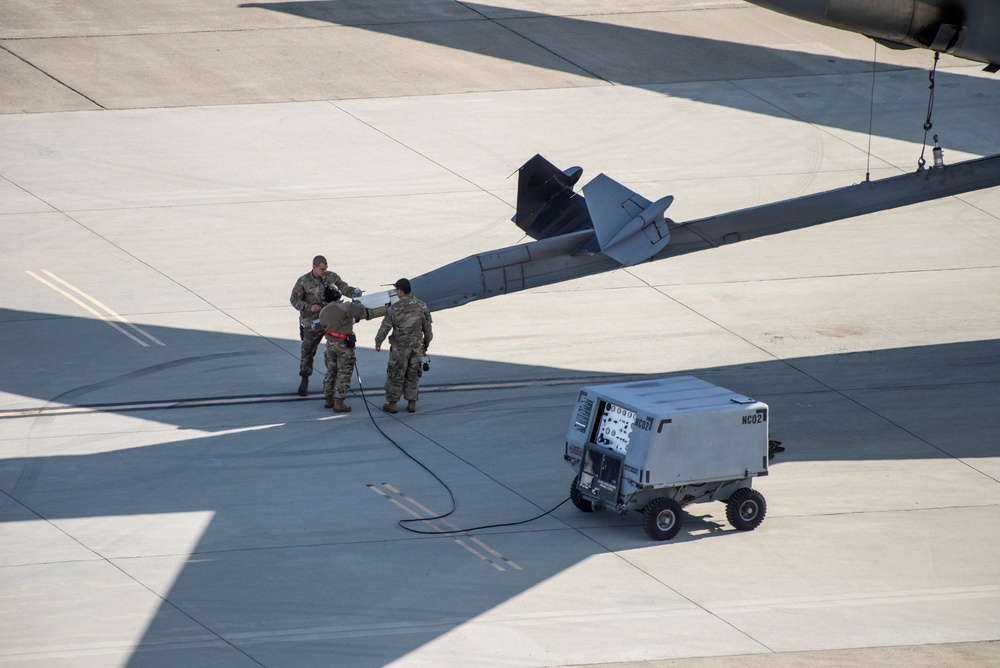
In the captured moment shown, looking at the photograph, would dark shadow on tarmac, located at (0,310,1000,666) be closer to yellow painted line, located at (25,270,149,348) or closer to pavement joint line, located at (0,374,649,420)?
pavement joint line, located at (0,374,649,420)

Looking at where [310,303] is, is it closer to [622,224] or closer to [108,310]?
[622,224]

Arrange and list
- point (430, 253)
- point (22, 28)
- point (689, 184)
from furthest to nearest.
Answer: point (22, 28), point (689, 184), point (430, 253)

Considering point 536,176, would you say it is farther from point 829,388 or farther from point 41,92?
point 41,92

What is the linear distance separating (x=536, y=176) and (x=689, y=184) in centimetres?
912

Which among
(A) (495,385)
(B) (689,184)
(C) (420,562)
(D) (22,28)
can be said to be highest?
(D) (22,28)

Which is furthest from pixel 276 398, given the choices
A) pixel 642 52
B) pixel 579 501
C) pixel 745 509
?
pixel 642 52

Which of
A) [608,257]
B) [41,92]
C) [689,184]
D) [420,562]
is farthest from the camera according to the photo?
[41,92]

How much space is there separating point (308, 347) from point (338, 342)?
2.25 feet

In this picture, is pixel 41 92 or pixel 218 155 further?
pixel 41 92

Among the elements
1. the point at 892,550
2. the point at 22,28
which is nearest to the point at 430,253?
the point at 892,550

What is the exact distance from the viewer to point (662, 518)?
14234mm

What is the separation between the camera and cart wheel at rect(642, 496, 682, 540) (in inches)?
557

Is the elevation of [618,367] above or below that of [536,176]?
below

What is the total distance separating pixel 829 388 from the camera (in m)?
18.8
